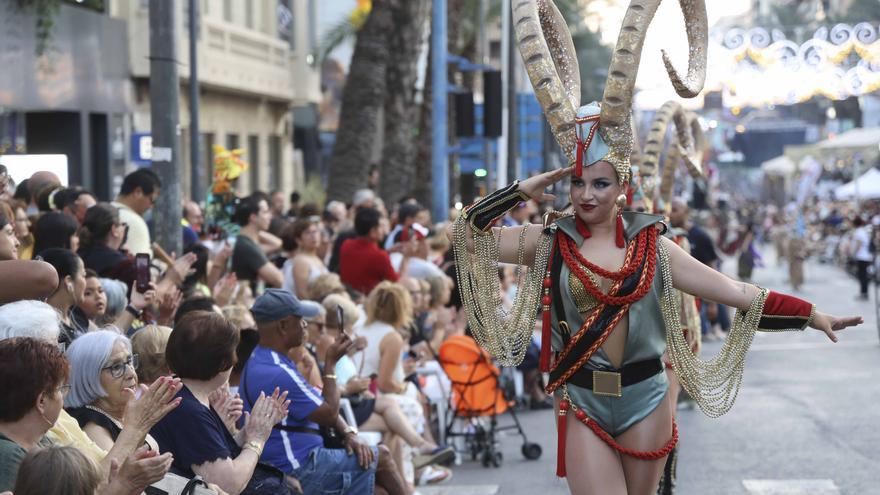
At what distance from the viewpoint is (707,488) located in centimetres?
1010

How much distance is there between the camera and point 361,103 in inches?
886

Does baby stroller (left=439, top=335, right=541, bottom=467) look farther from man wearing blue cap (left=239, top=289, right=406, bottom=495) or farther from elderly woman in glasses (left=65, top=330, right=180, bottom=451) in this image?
elderly woman in glasses (left=65, top=330, right=180, bottom=451)

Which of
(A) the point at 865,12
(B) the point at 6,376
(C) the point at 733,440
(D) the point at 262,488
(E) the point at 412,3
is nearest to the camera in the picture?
(B) the point at 6,376

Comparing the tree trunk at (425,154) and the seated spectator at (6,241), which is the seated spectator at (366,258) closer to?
the seated spectator at (6,241)

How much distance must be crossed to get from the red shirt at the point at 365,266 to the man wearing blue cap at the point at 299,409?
195 inches

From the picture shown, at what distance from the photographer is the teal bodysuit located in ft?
20.4

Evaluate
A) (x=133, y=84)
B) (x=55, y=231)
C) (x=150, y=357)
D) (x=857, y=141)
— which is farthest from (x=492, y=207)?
(x=857, y=141)

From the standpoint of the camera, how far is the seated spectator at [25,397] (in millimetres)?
4695

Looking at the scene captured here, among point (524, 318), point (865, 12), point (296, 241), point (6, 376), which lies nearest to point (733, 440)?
point (296, 241)

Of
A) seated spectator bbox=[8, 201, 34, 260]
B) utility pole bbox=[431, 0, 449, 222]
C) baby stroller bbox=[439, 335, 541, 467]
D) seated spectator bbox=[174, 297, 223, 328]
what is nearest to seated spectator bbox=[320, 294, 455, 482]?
baby stroller bbox=[439, 335, 541, 467]

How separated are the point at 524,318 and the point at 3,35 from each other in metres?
14.0

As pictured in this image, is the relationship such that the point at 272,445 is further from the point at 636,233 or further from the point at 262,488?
the point at 636,233

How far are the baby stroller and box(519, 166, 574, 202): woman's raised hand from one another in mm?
5540

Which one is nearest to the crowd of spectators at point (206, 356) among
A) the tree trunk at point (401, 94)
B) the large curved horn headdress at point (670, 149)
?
the large curved horn headdress at point (670, 149)
